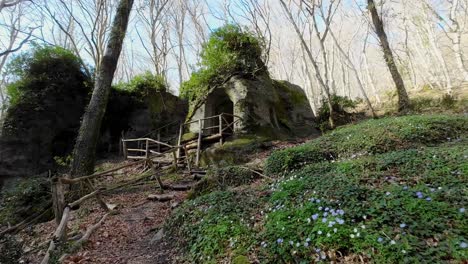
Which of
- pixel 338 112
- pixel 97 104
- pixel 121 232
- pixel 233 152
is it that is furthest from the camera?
pixel 338 112

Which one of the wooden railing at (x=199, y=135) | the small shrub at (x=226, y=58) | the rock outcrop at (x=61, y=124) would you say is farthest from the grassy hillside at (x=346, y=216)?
the rock outcrop at (x=61, y=124)

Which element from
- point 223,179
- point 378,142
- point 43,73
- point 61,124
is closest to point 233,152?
point 223,179

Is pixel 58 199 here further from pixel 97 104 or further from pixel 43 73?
pixel 43 73

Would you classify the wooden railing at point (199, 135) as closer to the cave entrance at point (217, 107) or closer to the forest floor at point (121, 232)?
the cave entrance at point (217, 107)

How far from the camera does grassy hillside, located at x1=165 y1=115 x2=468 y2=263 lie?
266 centimetres

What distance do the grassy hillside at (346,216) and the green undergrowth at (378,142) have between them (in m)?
1.35

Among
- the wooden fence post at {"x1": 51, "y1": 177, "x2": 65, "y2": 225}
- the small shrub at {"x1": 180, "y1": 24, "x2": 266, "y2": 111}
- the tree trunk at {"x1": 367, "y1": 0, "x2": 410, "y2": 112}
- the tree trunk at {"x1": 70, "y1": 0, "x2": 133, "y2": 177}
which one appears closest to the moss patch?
the small shrub at {"x1": 180, "y1": 24, "x2": 266, "y2": 111}

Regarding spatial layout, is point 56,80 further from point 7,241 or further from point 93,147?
point 7,241

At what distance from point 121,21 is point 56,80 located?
744 cm

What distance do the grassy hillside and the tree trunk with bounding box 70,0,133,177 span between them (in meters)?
4.07

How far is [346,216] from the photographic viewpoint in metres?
3.14

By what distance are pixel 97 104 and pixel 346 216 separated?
741cm

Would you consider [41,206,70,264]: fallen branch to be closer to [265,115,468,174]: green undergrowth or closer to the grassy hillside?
the grassy hillside

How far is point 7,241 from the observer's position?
12.4 feet
